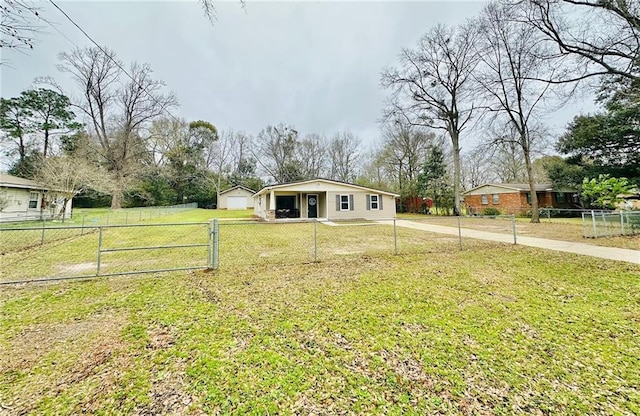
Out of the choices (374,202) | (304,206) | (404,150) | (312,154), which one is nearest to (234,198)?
(312,154)

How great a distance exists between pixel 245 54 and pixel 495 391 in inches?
547

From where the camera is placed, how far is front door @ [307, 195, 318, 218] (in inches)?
808

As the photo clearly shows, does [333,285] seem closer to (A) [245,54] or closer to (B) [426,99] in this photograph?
(A) [245,54]

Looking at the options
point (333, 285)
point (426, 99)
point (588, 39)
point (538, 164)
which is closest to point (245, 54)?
point (333, 285)

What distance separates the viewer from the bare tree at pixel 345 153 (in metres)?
36.8

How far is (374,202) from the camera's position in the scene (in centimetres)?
2045

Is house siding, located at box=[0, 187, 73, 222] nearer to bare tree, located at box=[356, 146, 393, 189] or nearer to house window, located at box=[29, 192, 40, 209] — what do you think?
house window, located at box=[29, 192, 40, 209]

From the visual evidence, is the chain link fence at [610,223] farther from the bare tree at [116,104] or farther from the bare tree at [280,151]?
the bare tree at [116,104]

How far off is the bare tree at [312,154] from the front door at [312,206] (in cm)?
1742

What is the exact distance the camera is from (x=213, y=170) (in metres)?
38.8

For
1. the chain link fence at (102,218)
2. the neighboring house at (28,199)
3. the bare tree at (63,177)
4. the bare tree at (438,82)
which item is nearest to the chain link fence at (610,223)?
the bare tree at (438,82)

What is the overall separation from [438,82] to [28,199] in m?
33.0

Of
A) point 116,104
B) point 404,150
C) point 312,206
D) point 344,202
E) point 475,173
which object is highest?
point 116,104

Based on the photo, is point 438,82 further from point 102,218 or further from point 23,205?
point 23,205
